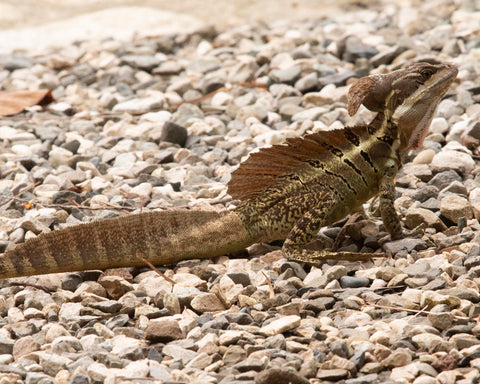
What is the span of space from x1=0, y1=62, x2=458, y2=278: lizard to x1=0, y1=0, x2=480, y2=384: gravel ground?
0.42 ft

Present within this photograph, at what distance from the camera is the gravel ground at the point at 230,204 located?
3121 mm

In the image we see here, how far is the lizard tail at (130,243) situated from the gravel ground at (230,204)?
10 cm

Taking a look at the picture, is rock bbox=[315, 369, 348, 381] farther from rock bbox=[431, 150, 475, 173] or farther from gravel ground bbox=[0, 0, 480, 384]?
rock bbox=[431, 150, 475, 173]

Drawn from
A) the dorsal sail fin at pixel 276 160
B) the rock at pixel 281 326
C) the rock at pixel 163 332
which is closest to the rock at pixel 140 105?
the dorsal sail fin at pixel 276 160

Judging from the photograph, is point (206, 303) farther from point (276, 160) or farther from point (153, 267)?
point (276, 160)

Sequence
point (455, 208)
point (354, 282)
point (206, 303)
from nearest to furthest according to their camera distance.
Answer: point (206, 303), point (354, 282), point (455, 208)

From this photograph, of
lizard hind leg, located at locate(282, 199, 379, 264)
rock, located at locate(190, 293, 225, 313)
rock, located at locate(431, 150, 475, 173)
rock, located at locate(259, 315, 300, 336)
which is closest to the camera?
rock, located at locate(259, 315, 300, 336)

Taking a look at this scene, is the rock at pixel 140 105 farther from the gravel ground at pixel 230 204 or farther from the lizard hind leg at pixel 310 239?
the lizard hind leg at pixel 310 239

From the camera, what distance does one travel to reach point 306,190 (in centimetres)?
445

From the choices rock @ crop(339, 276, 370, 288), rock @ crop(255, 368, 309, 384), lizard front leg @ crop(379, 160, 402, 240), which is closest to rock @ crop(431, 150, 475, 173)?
lizard front leg @ crop(379, 160, 402, 240)

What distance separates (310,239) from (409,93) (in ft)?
3.65

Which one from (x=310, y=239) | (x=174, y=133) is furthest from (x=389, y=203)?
(x=174, y=133)

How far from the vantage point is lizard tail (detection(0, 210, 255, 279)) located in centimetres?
393

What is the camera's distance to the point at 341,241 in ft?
14.9
